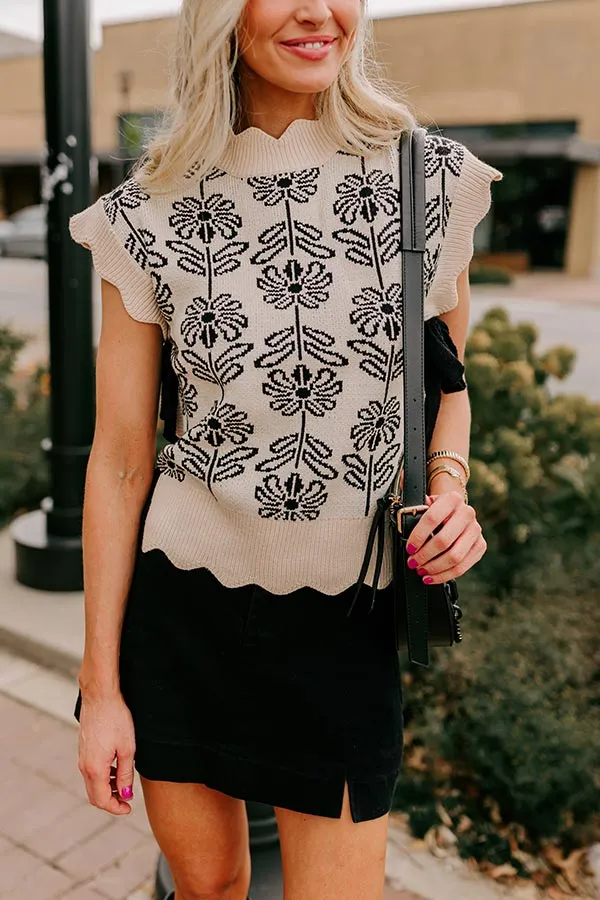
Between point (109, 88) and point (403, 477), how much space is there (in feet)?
127

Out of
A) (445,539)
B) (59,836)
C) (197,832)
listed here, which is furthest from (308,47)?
(59,836)

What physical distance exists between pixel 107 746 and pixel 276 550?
43cm

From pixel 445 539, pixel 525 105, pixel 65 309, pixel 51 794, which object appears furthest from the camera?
pixel 525 105

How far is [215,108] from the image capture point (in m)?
1.41

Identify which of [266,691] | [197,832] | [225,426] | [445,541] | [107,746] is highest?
[225,426]

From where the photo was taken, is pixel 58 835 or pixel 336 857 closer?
pixel 336 857

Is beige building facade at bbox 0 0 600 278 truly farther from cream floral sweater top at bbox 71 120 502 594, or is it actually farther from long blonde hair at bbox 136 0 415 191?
cream floral sweater top at bbox 71 120 502 594

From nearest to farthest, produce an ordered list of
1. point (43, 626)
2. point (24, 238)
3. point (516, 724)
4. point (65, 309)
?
point (516, 724) → point (43, 626) → point (65, 309) → point (24, 238)

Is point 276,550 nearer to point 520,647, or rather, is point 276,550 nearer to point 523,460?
point 520,647

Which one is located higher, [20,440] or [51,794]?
[20,440]

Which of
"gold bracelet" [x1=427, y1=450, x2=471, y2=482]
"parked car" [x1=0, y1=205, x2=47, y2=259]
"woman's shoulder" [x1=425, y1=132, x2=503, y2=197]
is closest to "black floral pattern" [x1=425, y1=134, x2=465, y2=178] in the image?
"woman's shoulder" [x1=425, y1=132, x2=503, y2=197]

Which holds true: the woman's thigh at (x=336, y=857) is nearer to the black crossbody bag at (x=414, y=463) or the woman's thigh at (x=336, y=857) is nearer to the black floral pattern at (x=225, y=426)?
the black crossbody bag at (x=414, y=463)

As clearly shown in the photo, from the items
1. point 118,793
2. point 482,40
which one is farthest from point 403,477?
point 482,40

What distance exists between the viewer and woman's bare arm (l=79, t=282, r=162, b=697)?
1.43m
